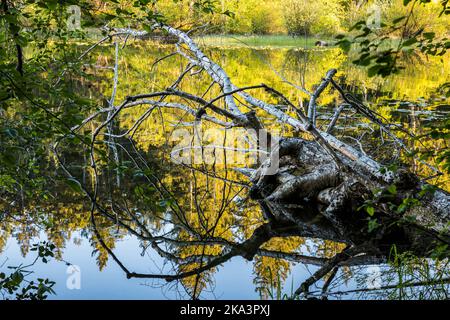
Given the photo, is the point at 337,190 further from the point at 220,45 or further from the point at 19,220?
the point at 220,45

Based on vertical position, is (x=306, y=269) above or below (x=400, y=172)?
below

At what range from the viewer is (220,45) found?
109 ft

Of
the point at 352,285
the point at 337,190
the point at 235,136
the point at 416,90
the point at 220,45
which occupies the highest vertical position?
the point at 220,45

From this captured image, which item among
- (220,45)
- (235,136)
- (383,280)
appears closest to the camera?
(383,280)

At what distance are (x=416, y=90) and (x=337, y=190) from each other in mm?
10296

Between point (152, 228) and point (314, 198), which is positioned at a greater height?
point (314, 198)

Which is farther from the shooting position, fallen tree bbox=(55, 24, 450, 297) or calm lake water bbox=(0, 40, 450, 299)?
fallen tree bbox=(55, 24, 450, 297)

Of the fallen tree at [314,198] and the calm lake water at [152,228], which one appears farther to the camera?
the fallen tree at [314,198]

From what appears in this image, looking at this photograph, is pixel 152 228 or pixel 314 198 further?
pixel 314 198

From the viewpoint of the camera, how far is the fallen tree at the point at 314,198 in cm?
486

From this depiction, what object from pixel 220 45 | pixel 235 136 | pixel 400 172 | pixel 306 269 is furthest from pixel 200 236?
pixel 220 45

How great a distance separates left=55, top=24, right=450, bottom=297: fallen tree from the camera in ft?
15.9

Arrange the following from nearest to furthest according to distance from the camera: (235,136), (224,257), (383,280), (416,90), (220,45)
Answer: (383,280), (224,257), (235,136), (416,90), (220,45)

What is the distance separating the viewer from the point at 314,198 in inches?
264
